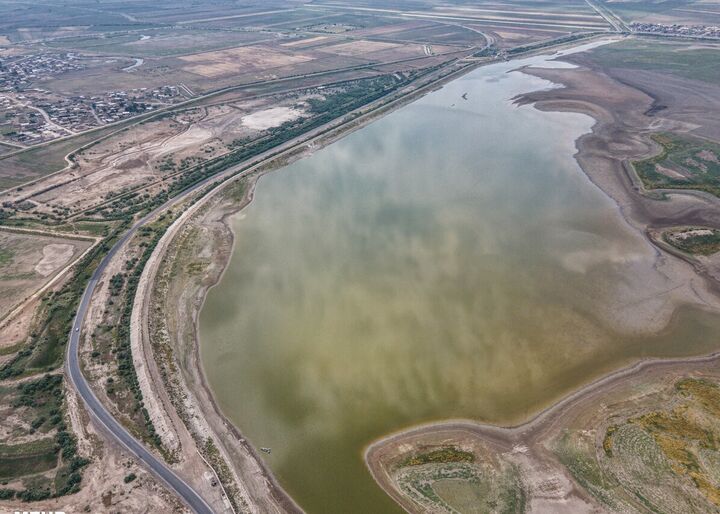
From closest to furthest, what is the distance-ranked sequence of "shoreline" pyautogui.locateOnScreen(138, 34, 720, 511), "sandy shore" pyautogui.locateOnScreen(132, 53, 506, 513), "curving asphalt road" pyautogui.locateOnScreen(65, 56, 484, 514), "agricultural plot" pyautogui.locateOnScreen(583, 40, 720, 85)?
"curving asphalt road" pyautogui.locateOnScreen(65, 56, 484, 514)
"sandy shore" pyautogui.locateOnScreen(132, 53, 506, 513)
"shoreline" pyautogui.locateOnScreen(138, 34, 720, 511)
"agricultural plot" pyautogui.locateOnScreen(583, 40, 720, 85)

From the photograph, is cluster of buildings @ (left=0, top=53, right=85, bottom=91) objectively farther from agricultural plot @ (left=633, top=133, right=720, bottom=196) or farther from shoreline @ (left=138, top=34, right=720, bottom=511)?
agricultural plot @ (left=633, top=133, right=720, bottom=196)

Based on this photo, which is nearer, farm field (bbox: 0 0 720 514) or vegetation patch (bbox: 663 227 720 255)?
farm field (bbox: 0 0 720 514)

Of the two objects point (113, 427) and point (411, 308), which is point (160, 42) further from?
point (113, 427)

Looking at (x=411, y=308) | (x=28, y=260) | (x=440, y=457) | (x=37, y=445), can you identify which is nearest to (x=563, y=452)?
(x=440, y=457)

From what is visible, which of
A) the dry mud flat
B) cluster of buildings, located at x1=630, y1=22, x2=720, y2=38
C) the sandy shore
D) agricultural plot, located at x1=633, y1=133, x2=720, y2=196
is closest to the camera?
the dry mud flat

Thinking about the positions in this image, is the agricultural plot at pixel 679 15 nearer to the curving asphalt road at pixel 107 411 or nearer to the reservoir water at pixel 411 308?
the reservoir water at pixel 411 308

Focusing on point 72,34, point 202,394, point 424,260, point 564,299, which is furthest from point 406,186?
point 72,34

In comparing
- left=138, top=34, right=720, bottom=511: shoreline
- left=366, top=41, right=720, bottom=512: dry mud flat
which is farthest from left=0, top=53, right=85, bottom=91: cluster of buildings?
left=366, top=41, right=720, bottom=512: dry mud flat
